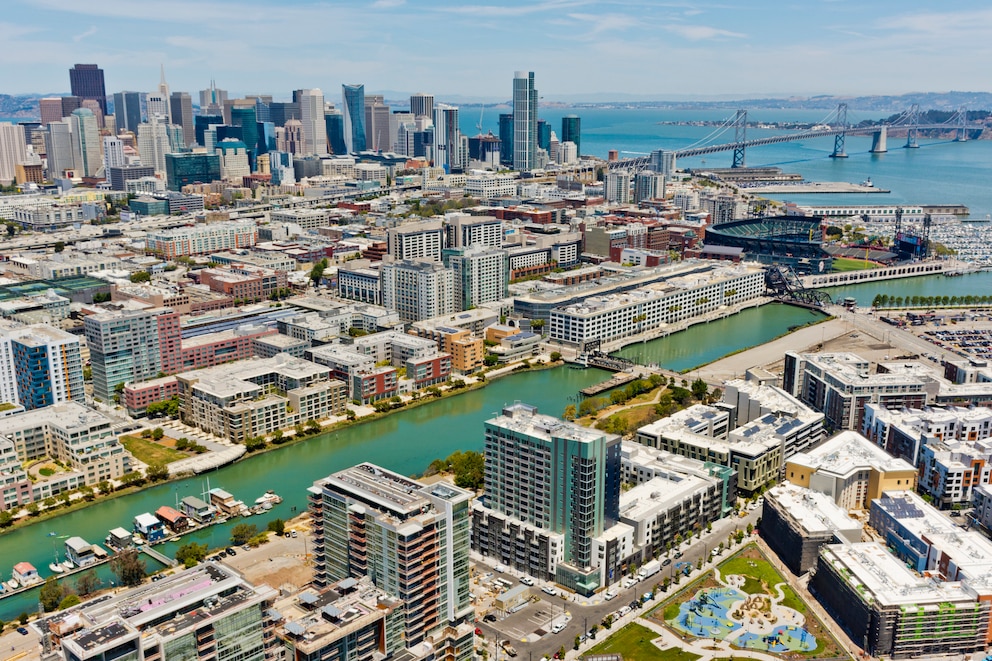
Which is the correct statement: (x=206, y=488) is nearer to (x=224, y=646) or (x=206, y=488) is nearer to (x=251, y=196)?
(x=224, y=646)

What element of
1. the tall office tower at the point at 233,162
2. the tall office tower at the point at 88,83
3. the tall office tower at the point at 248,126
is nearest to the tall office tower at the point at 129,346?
the tall office tower at the point at 233,162

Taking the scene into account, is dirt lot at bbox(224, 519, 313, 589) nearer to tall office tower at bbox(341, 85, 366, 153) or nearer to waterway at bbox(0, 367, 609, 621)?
waterway at bbox(0, 367, 609, 621)

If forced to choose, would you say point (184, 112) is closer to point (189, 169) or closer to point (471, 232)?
Result: point (189, 169)

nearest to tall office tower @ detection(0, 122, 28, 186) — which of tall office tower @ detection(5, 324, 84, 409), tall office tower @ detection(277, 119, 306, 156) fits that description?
tall office tower @ detection(277, 119, 306, 156)

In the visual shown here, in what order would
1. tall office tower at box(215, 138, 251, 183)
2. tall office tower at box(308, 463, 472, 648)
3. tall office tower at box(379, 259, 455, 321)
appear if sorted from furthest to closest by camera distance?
tall office tower at box(215, 138, 251, 183) < tall office tower at box(379, 259, 455, 321) < tall office tower at box(308, 463, 472, 648)

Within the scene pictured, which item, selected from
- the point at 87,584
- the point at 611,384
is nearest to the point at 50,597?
the point at 87,584
